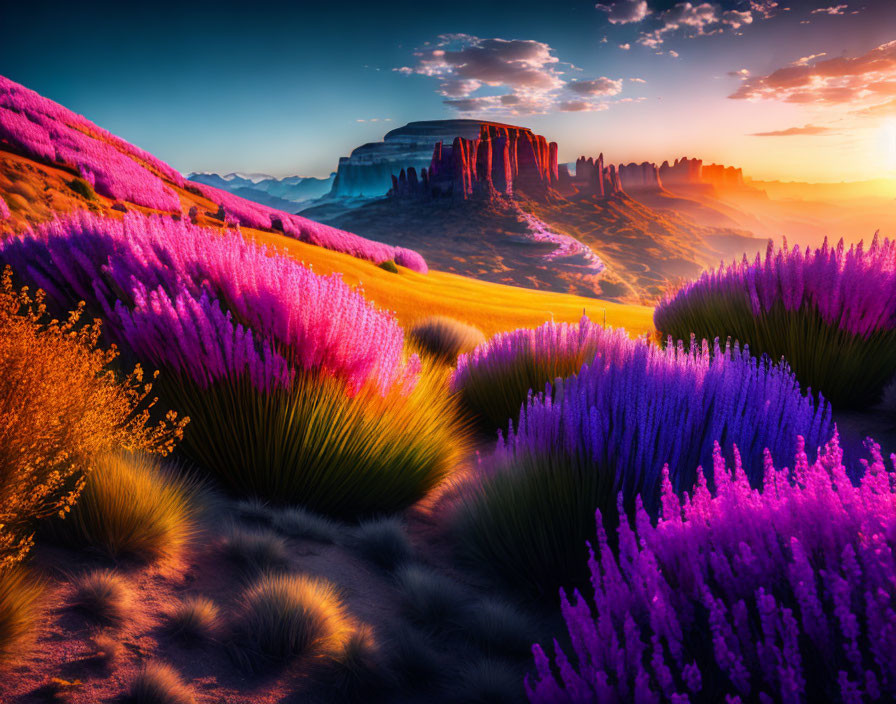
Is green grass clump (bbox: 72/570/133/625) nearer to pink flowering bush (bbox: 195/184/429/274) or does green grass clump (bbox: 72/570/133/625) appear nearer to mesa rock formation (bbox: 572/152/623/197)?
pink flowering bush (bbox: 195/184/429/274)

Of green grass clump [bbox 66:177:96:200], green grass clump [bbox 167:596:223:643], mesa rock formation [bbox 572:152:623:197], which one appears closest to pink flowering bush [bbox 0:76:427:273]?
green grass clump [bbox 66:177:96:200]

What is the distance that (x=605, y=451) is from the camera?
2.76 meters

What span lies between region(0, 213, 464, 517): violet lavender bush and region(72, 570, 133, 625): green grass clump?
3.49ft

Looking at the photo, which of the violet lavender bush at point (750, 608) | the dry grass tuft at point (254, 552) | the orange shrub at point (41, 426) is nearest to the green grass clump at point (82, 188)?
the orange shrub at point (41, 426)

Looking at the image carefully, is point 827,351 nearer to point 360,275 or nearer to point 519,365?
point 519,365

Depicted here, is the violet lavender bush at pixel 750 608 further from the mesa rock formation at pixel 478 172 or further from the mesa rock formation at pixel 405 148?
the mesa rock formation at pixel 405 148

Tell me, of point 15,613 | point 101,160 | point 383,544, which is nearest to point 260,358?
point 383,544

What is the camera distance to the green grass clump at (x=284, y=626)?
1.95 m

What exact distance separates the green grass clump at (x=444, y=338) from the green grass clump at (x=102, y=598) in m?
4.05

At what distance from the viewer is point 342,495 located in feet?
10.4

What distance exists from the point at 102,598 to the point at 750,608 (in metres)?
2.03

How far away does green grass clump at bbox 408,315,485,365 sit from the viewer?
6.05 m

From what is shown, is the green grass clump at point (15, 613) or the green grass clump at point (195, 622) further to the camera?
the green grass clump at point (195, 622)

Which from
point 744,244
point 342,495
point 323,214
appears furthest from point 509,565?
point 744,244
